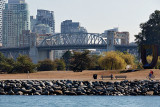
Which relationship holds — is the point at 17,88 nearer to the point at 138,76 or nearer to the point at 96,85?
the point at 96,85

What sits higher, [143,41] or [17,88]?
[143,41]

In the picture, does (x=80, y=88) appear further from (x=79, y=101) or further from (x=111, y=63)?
(x=111, y=63)

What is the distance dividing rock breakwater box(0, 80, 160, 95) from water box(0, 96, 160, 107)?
2.57 metres

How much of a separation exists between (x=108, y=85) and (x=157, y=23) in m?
79.1

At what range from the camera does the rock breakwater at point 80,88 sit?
163ft

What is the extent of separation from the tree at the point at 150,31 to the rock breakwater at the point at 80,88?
74.3 m

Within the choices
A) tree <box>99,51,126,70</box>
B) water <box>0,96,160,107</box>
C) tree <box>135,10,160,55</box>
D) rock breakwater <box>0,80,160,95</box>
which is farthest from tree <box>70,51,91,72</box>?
water <box>0,96,160,107</box>

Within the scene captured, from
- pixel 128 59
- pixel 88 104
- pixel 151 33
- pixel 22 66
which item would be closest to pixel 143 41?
pixel 151 33

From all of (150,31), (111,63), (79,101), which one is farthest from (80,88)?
(150,31)

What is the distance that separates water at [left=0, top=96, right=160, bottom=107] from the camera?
41.3 metres

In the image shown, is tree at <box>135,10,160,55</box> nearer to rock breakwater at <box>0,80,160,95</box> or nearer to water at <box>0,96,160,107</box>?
rock breakwater at <box>0,80,160,95</box>

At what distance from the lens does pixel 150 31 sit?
5000 inches

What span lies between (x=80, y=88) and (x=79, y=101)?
23.5 ft

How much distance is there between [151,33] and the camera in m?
127
